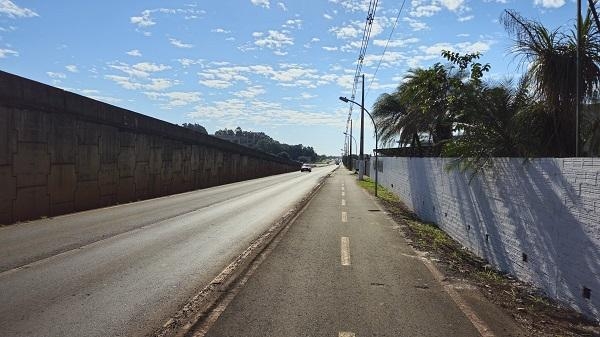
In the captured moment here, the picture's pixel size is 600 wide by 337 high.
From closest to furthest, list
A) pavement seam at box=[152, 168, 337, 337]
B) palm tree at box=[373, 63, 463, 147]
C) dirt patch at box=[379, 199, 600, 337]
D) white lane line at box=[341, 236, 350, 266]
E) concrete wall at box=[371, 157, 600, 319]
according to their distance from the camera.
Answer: pavement seam at box=[152, 168, 337, 337]
dirt patch at box=[379, 199, 600, 337]
concrete wall at box=[371, 157, 600, 319]
white lane line at box=[341, 236, 350, 266]
palm tree at box=[373, 63, 463, 147]

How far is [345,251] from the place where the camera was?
33.2ft

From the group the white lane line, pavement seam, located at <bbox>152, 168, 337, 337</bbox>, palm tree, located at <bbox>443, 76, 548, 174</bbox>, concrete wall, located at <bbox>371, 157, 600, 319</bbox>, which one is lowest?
the white lane line

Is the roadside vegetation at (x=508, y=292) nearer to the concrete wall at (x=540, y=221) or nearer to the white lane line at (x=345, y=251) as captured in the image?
the concrete wall at (x=540, y=221)

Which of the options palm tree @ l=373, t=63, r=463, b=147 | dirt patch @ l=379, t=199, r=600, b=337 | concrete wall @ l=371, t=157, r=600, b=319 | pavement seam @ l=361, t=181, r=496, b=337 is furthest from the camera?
palm tree @ l=373, t=63, r=463, b=147

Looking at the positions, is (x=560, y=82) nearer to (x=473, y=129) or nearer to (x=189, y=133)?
(x=473, y=129)

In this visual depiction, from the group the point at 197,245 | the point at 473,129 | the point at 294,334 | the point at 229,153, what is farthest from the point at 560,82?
the point at 229,153

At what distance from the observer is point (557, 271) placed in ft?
21.3

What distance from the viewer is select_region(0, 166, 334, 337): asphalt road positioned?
5.47 metres

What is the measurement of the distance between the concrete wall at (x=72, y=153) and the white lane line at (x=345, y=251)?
30.4 feet

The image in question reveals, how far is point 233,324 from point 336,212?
13.0 m

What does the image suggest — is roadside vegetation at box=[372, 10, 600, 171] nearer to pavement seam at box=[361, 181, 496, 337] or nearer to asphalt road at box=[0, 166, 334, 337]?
pavement seam at box=[361, 181, 496, 337]

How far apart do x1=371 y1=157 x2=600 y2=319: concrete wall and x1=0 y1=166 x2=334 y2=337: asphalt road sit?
479 centimetres

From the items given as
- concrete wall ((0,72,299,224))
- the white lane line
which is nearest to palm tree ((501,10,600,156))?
the white lane line

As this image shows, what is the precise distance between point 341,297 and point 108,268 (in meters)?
3.96
